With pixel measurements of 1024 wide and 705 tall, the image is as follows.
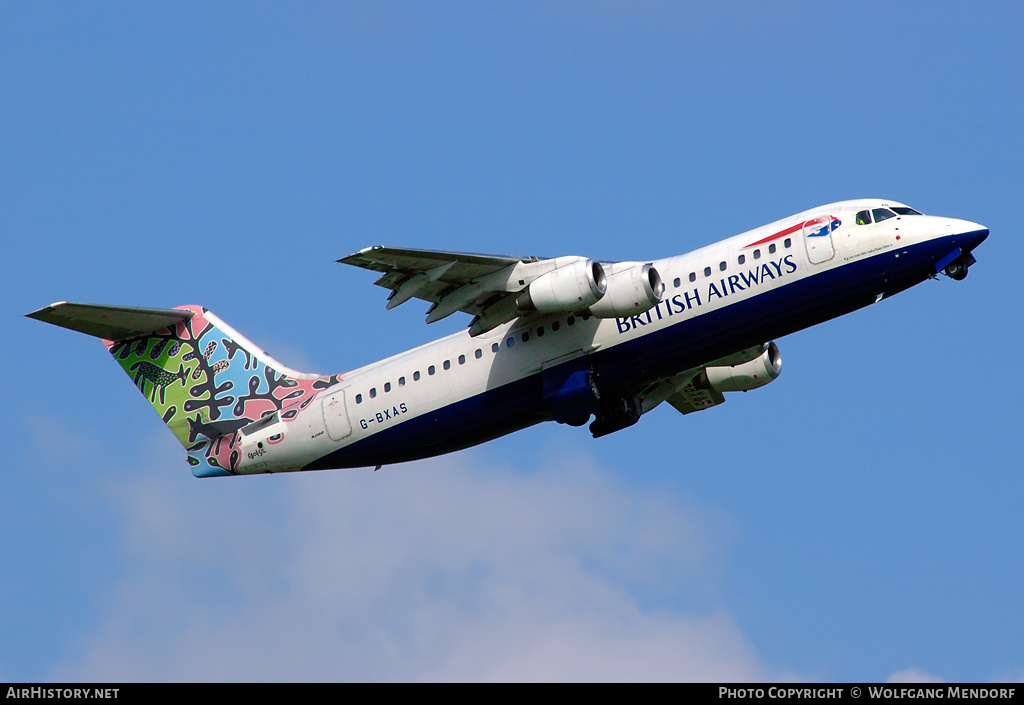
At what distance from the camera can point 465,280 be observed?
28281mm

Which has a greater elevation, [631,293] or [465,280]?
[465,280]

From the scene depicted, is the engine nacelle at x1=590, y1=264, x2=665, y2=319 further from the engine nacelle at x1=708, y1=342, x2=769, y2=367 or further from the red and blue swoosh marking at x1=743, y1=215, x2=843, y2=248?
the engine nacelle at x1=708, y1=342, x2=769, y2=367

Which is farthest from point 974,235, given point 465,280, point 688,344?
point 465,280

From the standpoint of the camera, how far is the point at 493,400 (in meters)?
29.5

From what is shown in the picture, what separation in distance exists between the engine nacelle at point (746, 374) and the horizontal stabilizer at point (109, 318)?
12.1 m

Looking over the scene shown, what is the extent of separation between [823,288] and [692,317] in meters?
2.55

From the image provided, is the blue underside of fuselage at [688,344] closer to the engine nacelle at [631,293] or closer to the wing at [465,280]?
the engine nacelle at [631,293]

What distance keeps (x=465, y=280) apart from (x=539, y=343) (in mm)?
2149

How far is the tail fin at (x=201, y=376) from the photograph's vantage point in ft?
105

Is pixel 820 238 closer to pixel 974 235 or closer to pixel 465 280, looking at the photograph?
pixel 974 235

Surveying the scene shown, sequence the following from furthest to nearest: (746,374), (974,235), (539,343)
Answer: (746,374), (539,343), (974,235)

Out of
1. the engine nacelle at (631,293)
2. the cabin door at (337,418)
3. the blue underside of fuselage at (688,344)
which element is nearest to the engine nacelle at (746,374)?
the blue underside of fuselage at (688,344)
